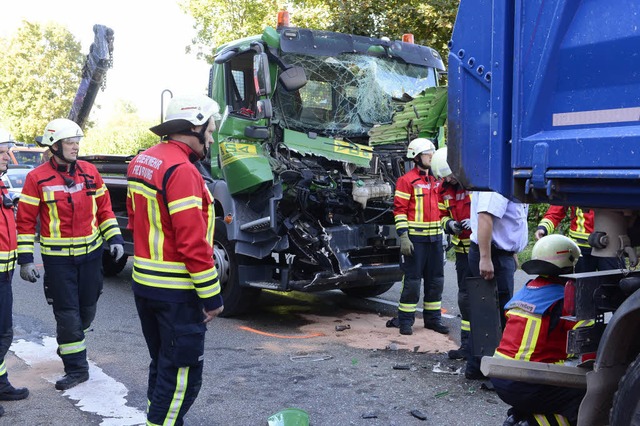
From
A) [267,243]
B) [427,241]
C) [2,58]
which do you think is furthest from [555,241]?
[2,58]

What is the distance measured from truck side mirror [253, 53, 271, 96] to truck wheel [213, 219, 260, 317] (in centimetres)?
143

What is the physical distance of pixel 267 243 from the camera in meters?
6.82

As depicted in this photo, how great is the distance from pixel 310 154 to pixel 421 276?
1565mm

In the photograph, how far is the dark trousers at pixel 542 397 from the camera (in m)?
3.34

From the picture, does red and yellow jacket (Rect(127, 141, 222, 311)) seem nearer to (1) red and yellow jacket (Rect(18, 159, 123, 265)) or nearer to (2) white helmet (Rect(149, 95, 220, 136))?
(2) white helmet (Rect(149, 95, 220, 136))

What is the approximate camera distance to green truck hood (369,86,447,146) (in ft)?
23.9

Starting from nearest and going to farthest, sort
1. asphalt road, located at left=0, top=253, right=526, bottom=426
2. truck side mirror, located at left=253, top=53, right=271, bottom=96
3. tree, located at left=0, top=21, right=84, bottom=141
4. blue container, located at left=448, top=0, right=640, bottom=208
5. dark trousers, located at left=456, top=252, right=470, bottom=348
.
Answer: blue container, located at left=448, top=0, right=640, bottom=208 < asphalt road, located at left=0, top=253, right=526, bottom=426 < dark trousers, located at left=456, top=252, right=470, bottom=348 < truck side mirror, located at left=253, top=53, right=271, bottom=96 < tree, located at left=0, top=21, right=84, bottom=141

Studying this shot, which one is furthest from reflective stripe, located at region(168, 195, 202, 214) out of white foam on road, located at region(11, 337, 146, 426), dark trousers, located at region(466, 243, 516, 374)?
dark trousers, located at region(466, 243, 516, 374)

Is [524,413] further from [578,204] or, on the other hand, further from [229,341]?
[229,341]

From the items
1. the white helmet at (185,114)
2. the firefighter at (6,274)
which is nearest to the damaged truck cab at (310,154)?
the firefighter at (6,274)

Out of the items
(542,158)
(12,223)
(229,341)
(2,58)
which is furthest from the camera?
(2,58)

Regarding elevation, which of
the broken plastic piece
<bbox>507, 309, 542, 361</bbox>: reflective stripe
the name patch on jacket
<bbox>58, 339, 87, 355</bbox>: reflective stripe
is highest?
the name patch on jacket

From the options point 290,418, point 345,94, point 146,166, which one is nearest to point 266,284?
point 345,94

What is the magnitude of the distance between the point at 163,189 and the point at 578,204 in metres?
1.90
